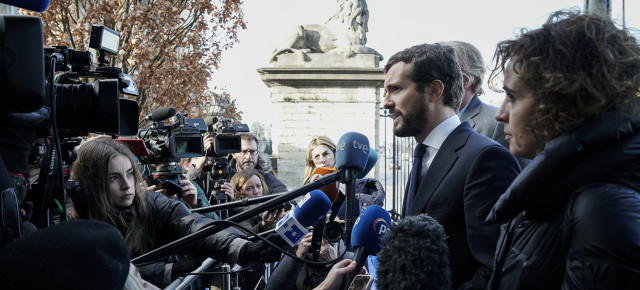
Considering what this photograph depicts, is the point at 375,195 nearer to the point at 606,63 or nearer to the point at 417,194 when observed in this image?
the point at 417,194

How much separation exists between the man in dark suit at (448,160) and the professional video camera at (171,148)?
185 cm

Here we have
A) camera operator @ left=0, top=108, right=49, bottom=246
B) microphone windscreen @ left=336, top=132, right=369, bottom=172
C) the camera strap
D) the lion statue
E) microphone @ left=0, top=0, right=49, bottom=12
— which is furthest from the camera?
the lion statue

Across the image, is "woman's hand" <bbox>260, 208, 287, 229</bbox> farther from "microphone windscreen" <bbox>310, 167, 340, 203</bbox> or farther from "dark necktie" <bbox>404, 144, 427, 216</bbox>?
"dark necktie" <bbox>404, 144, 427, 216</bbox>

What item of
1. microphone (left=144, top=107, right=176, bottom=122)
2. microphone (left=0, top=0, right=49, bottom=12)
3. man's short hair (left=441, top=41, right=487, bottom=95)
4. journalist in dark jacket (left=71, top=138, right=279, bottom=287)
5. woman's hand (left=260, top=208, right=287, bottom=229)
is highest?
A: man's short hair (left=441, top=41, right=487, bottom=95)

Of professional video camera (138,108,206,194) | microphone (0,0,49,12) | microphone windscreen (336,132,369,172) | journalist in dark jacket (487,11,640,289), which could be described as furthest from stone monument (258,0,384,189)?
microphone (0,0,49,12)

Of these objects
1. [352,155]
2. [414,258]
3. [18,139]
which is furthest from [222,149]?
[414,258]

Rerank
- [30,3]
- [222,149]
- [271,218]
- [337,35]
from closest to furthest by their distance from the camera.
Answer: [30,3] → [271,218] → [222,149] → [337,35]

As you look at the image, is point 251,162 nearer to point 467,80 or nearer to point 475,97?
point 475,97

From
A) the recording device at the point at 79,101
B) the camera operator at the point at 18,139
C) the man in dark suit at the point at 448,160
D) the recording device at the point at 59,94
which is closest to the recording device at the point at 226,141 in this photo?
the recording device at the point at 59,94

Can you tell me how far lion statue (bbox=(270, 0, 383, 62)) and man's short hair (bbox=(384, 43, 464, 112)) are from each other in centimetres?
1110

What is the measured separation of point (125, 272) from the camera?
1.21 meters

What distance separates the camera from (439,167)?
2.43 meters

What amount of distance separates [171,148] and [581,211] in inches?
125

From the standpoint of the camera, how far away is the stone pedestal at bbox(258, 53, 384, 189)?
1352cm
